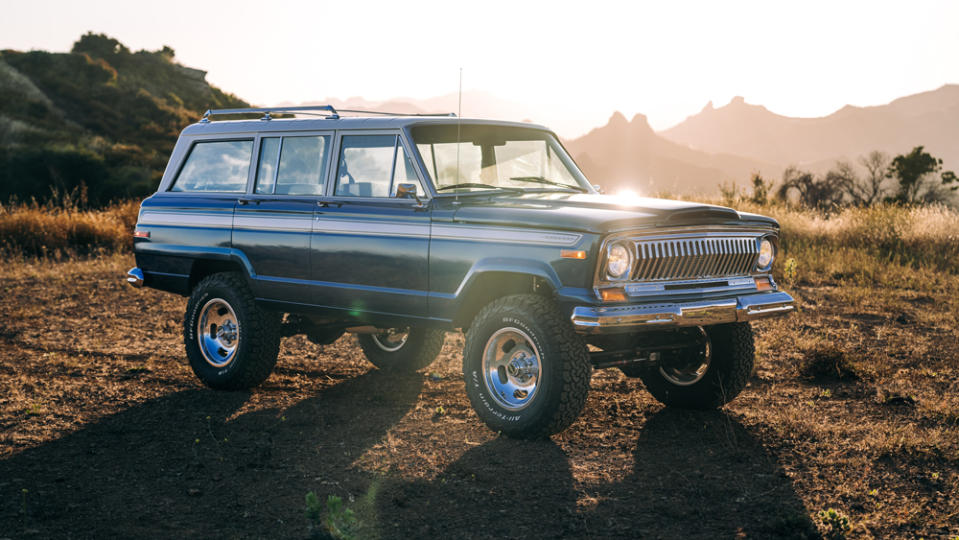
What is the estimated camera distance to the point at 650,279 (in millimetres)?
5289

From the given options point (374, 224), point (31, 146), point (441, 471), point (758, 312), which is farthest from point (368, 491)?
point (31, 146)

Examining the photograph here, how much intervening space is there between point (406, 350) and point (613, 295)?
3.29 meters

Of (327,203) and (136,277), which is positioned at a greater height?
(327,203)

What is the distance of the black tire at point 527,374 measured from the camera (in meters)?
5.19

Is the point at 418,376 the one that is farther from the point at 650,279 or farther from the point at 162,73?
the point at 162,73

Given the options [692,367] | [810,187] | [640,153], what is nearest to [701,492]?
[692,367]

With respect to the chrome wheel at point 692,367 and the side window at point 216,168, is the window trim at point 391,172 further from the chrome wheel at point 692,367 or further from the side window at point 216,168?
A: the chrome wheel at point 692,367

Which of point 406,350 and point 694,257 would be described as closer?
point 694,257

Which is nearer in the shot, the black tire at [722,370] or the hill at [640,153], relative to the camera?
the black tire at [722,370]

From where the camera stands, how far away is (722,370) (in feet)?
20.3

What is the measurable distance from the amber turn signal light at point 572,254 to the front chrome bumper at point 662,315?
307mm

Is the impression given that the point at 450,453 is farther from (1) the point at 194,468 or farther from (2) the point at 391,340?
(2) the point at 391,340

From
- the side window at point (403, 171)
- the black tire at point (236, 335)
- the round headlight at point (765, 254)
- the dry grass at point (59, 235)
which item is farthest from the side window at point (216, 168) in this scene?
the dry grass at point (59, 235)

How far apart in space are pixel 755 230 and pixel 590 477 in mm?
2191
